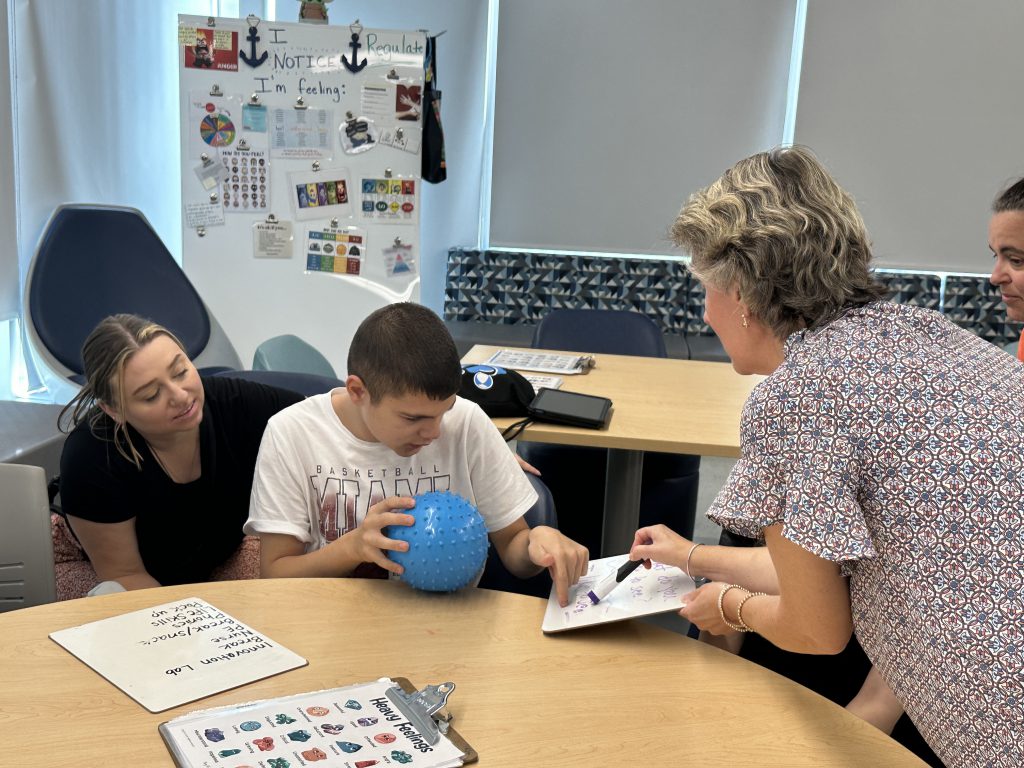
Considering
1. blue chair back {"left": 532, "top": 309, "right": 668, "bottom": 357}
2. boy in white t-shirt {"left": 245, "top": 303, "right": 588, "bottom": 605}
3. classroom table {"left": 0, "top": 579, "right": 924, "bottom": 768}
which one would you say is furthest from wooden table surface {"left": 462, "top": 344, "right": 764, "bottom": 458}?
classroom table {"left": 0, "top": 579, "right": 924, "bottom": 768}

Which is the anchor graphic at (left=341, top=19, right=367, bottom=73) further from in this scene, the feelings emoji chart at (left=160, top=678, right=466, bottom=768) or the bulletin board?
the feelings emoji chart at (left=160, top=678, right=466, bottom=768)

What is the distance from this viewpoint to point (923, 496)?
1.02 m

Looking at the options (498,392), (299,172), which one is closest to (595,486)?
(498,392)

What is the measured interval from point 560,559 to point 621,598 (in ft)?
0.38

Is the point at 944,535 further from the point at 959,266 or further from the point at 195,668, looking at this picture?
the point at 959,266

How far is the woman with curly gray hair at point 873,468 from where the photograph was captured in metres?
1.00

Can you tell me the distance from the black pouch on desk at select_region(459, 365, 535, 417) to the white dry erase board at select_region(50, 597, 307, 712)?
1.15 metres

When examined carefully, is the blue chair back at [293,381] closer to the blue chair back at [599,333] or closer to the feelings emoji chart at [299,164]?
the blue chair back at [599,333]

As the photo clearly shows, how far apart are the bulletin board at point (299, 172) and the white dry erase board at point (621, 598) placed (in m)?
2.91

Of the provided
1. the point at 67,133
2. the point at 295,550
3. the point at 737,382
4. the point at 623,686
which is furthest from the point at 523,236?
the point at 623,686

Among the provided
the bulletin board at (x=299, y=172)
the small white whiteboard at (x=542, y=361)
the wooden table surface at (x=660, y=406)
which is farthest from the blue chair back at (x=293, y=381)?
the bulletin board at (x=299, y=172)

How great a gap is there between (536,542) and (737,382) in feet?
5.38

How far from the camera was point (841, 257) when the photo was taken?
114 cm

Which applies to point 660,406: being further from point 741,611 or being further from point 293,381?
point 741,611
